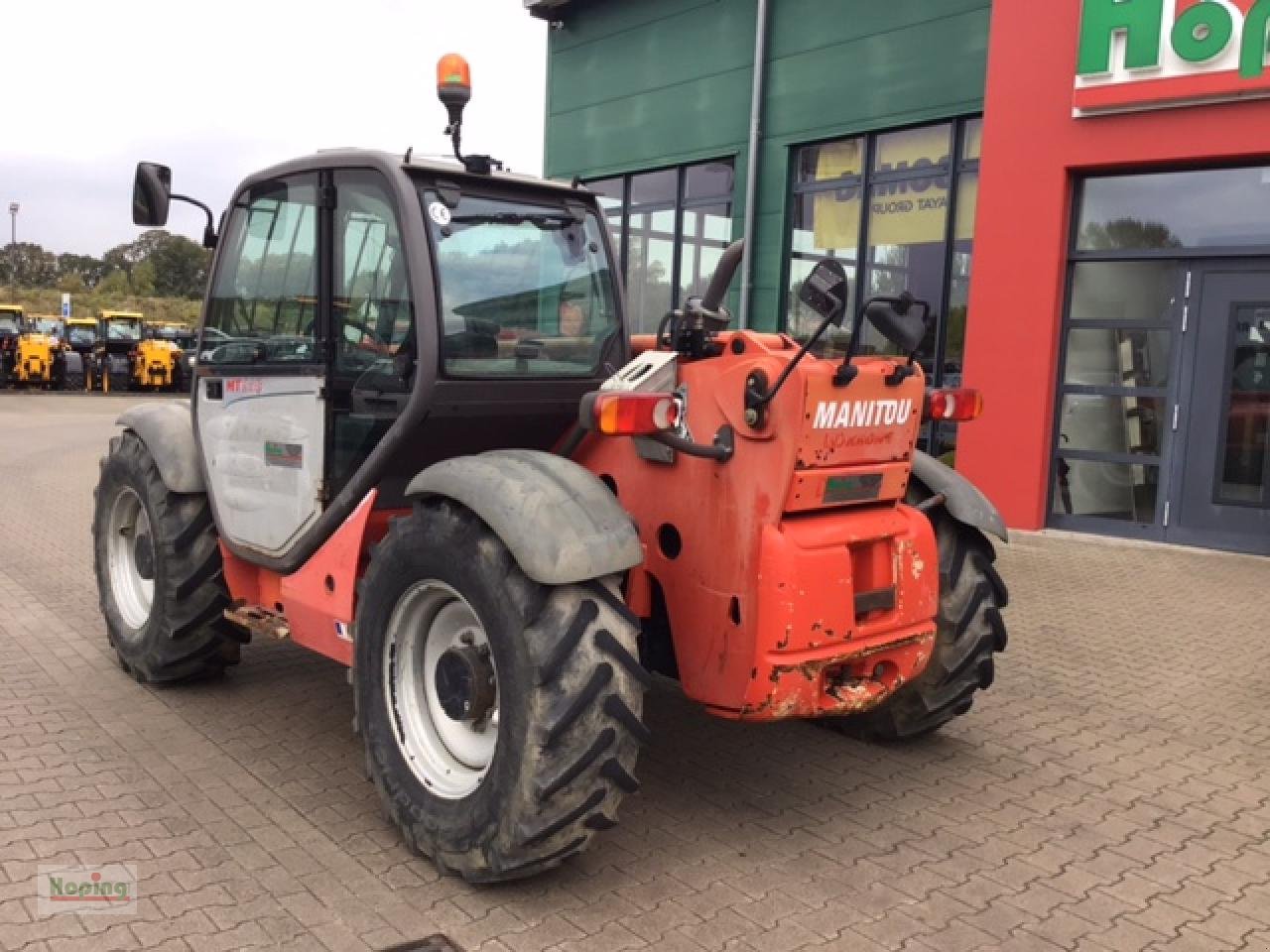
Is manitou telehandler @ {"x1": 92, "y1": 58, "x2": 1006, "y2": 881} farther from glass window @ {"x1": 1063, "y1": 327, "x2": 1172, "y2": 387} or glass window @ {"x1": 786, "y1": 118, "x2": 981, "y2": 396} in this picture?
glass window @ {"x1": 786, "y1": 118, "x2": 981, "y2": 396}

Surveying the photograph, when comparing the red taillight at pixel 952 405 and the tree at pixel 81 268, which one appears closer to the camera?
the red taillight at pixel 952 405

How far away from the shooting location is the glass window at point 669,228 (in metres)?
13.4

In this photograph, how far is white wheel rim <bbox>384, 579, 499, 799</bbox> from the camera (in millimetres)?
3473

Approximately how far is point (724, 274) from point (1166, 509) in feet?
23.0

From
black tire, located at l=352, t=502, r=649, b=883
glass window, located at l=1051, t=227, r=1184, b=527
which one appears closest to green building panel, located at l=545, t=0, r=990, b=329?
glass window, located at l=1051, t=227, r=1184, b=527

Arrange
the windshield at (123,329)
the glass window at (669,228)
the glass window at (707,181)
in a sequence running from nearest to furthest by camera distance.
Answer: the glass window at (707,181) → the glass window at (669,228) → the windshield at (123,329)

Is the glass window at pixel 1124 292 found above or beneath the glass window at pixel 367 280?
above

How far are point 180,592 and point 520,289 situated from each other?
2057 millimetres

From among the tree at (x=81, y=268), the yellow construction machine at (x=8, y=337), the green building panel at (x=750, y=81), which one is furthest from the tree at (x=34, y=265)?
the green building panel at (x=750, y=81)

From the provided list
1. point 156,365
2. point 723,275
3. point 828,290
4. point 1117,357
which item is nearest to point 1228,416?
point 1117,357

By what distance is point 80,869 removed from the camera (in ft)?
10.8

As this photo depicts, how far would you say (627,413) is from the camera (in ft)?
10.5

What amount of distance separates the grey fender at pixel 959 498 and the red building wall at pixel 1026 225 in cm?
581

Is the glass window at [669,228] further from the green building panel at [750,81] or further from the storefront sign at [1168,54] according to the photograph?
the storefront sign at [1168,54]
